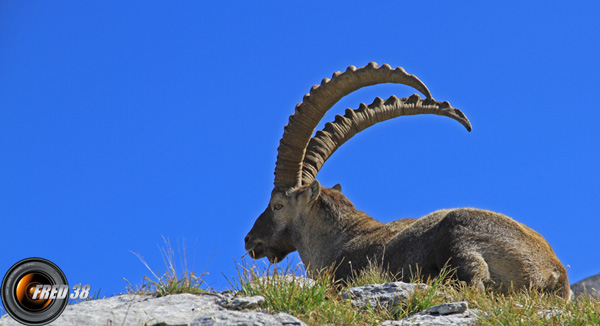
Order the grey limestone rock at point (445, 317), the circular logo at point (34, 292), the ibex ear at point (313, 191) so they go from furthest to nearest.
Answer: the ibex ear at point (313, 191) < the grey limestone rock at point (445, 317) < the circular logo at point (34, 292)

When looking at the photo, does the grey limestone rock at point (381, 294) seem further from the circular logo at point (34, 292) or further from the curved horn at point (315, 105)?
the curved horn at point (315, 105)

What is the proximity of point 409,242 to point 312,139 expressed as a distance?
330 centimetres

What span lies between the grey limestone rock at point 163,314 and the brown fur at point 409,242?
→ 2.94m

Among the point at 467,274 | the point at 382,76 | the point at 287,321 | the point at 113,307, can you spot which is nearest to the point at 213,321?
the point at 287,321

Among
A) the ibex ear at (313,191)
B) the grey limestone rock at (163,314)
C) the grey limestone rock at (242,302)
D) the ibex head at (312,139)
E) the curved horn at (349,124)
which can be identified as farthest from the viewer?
the curved horn at (349,124)

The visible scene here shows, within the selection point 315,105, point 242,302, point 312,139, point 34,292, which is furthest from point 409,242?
point 34,292

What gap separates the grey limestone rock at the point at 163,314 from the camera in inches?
263

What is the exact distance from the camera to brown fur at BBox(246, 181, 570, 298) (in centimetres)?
922

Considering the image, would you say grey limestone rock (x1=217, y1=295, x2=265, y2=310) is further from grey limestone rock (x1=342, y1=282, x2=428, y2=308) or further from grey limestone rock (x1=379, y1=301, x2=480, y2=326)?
grey limestone rock (x1=379, y1=301, x2=480, y2=326)

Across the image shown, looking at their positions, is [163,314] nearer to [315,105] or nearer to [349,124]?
[315,105]

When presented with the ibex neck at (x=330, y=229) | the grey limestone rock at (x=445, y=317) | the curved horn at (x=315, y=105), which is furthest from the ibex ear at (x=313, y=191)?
the grey limestone rock at (x=445, y=317)

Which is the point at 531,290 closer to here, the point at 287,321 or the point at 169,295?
the point at 287,321

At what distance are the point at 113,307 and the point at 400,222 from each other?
5.49 m

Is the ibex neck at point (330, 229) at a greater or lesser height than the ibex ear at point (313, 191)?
lesser
